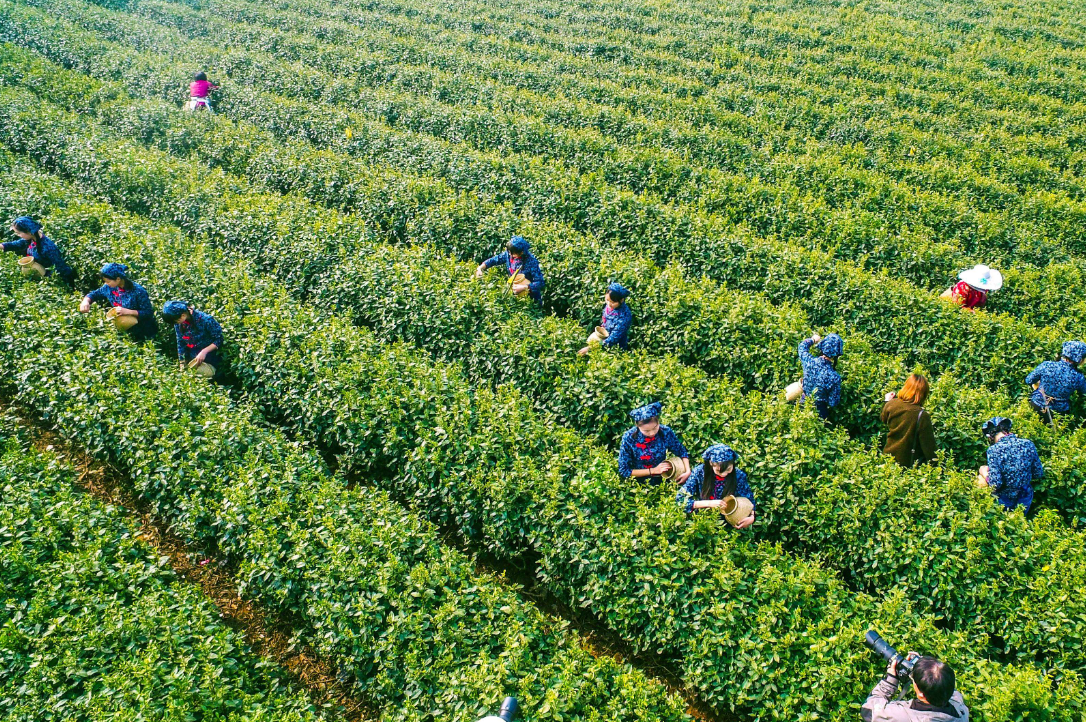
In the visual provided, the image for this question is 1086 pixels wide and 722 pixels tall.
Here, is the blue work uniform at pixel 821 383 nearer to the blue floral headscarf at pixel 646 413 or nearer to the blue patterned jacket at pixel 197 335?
the blue floral headscarf at pixel 646 413

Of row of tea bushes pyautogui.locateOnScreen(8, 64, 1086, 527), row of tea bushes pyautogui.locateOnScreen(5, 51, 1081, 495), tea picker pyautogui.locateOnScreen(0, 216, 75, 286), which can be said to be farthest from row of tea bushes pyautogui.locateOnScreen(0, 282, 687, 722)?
row of tea bushes pyautogui.locateOnScreen(5, 51, 1081, 495)

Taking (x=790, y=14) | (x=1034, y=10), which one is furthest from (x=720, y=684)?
(x=1034, y=10)

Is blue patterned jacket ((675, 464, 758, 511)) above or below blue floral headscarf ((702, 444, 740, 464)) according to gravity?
below

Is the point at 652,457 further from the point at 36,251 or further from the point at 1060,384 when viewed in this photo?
the point at 36,251

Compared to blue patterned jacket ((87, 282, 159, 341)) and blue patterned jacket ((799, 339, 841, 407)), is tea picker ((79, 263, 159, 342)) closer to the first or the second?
blue patterned jacket ((87, 282, 159, 341))

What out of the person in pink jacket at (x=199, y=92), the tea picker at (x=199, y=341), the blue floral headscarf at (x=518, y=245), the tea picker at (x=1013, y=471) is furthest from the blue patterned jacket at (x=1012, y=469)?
the person in pink jacket at (x=199, y=92)

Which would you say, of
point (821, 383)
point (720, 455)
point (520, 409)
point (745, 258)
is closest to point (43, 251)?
point (520, 409)
